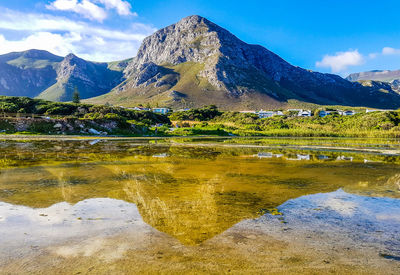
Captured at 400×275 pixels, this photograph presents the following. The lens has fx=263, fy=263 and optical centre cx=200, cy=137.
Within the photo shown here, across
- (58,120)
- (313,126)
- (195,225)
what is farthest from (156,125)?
(195,225)

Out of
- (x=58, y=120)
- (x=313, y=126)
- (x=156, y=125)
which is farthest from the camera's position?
(x=313, y=126)

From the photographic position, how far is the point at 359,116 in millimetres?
65750

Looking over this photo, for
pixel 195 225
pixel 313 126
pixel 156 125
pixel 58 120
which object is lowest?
pixel 195 225

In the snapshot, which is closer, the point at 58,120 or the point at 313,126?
the point at 58,120

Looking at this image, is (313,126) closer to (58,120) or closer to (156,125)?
(156,125)

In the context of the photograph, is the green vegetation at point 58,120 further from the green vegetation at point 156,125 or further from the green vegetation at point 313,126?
the green vegetation at point 313,126

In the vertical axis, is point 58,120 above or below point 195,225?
above

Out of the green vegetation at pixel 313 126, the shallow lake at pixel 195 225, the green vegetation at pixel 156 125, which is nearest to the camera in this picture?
the shallow lake at pixel 195 225

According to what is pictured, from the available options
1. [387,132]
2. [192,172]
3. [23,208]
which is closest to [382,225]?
[192,172]

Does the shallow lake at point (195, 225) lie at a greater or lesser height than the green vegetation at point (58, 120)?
lesser

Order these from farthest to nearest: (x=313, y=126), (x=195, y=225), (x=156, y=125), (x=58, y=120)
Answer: (x=313, y=126)
(x=156, y=125)
(x=58, y=120)
(x=195, y=225)

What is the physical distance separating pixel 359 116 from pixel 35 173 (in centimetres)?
7228

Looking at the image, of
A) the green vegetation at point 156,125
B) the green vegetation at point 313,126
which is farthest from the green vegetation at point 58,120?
the green vegetation at point 313,126

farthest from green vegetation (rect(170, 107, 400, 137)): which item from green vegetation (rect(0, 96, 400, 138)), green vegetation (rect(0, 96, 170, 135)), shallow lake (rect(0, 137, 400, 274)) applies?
shallow lake (rect(0, 137, 400, 274))
